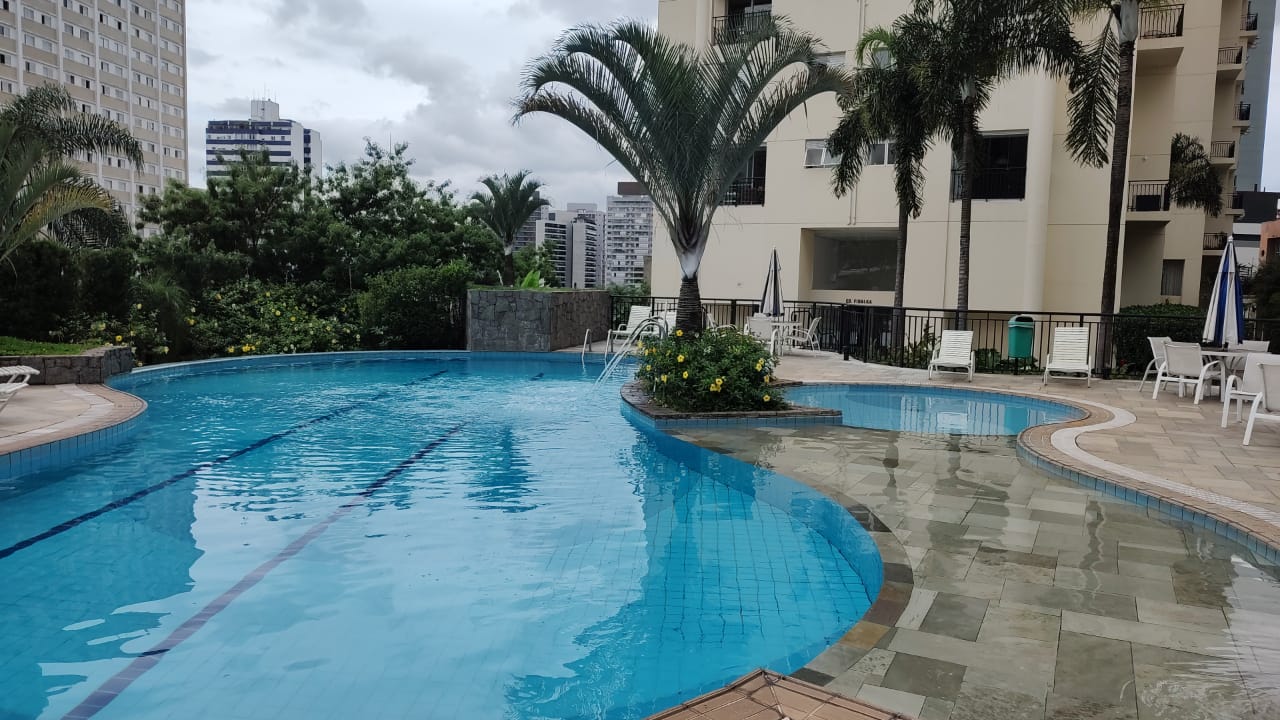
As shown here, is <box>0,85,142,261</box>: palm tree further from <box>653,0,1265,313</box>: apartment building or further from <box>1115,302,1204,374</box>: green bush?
<box>1115,302,1204,374</box>: green bush

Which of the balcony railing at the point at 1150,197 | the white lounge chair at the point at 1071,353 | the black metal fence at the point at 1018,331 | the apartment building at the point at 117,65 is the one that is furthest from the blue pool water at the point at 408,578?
the apartment building at the point at 117,65

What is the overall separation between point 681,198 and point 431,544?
6150 millimetres

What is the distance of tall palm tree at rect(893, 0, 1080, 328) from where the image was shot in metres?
13.3

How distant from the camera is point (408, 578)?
4.66 metres

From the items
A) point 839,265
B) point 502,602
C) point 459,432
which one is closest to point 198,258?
point 459,432

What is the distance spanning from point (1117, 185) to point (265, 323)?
1520cm

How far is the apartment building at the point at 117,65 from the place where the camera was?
253 feet

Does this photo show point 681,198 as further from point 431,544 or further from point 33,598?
point 33,598

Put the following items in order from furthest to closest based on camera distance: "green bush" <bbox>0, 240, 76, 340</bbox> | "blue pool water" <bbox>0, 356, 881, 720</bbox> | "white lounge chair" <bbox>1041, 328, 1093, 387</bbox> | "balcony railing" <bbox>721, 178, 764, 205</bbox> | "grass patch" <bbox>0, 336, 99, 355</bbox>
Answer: "balcony railing" <bbox>721, 178, 764, 205</bbox> → "white lounge chair" <bbox>1041, 328, 1093, 387</bbox> → "green bush" <bbox>0, 240, 76, 340</bbox> → "grass patch" <bbox>0, 336, 99, 355</bbox> → "blue pool water" <bbox>0, 356, 881, 720</bbox>

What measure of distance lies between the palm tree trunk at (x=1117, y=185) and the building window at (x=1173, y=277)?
1829 cm

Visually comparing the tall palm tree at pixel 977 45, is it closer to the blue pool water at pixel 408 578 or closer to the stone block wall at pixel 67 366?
the blue pool water at pixel 408 578

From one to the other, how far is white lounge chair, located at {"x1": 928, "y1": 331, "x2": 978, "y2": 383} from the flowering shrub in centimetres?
438

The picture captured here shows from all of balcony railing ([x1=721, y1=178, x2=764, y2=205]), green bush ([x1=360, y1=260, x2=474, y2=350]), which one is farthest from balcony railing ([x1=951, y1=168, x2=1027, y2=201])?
green bush ([x1=360, y1=260, x2=474, y2=350])

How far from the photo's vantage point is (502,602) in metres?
4.33
